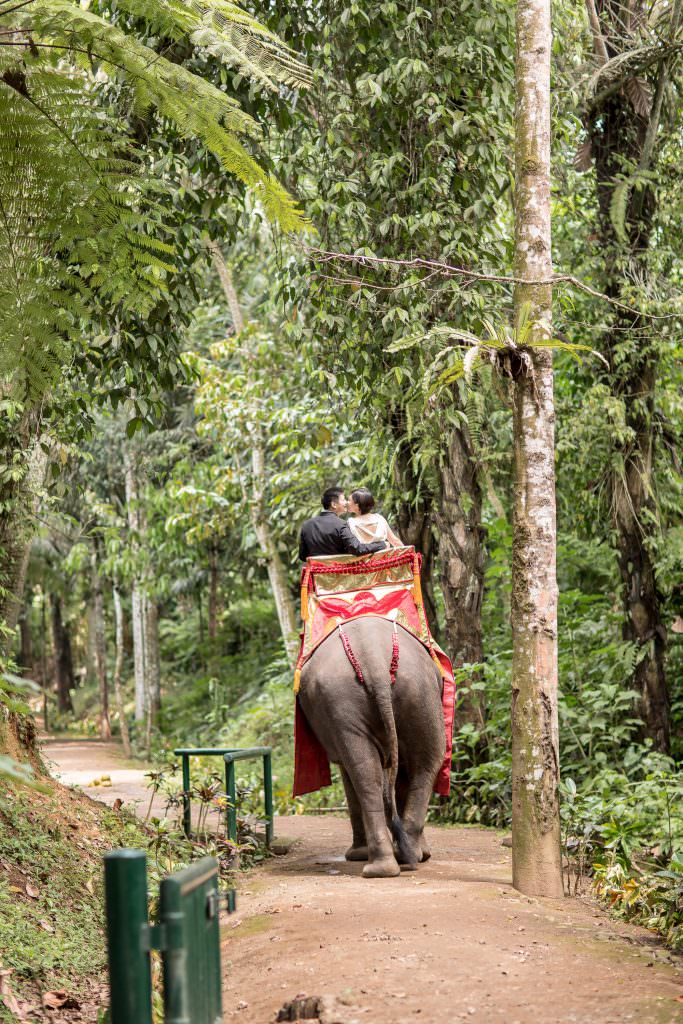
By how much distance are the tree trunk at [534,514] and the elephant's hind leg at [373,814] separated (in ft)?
2.71

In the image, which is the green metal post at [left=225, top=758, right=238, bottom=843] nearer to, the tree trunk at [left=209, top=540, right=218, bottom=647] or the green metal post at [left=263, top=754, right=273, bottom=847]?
the green metal post at [left=263, top=754, right=273, bottom=847]

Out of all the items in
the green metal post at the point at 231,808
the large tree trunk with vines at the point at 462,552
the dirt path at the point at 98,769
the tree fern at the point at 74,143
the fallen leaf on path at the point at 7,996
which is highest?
the tree fern at the point at 74,143

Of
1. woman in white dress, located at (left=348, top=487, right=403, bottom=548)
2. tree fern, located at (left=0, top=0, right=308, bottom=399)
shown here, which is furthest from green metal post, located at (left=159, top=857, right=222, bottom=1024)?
woman in white dress, located at (left=348, top=487, right=403, bottom=548)

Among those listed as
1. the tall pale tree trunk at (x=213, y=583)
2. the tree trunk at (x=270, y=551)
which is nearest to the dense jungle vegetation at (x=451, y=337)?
the tree trunk at (x=270, y=551)

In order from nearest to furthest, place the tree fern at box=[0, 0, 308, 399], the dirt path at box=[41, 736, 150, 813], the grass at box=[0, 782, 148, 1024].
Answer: the tree fern at box=[0, 0, 308, 399], the grass at box=[0, 782, 148, 1024], the dirt path at box=[41, 736, 150, 813]

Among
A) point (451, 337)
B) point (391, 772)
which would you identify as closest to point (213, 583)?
point (451, 337)

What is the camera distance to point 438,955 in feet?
16.6

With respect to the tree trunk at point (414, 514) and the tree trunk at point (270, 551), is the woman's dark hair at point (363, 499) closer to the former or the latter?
the tree trunk at point (414, 514)

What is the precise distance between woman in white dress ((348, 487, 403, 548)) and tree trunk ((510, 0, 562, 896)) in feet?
5.03

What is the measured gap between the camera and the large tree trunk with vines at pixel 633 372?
37.0 ft

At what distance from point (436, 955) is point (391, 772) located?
2411 millimetres

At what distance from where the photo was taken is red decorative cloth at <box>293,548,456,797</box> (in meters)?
7.86

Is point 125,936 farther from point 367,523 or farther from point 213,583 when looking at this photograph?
point 213,583

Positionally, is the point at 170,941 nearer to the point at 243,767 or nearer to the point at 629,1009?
the point at 629,1009
